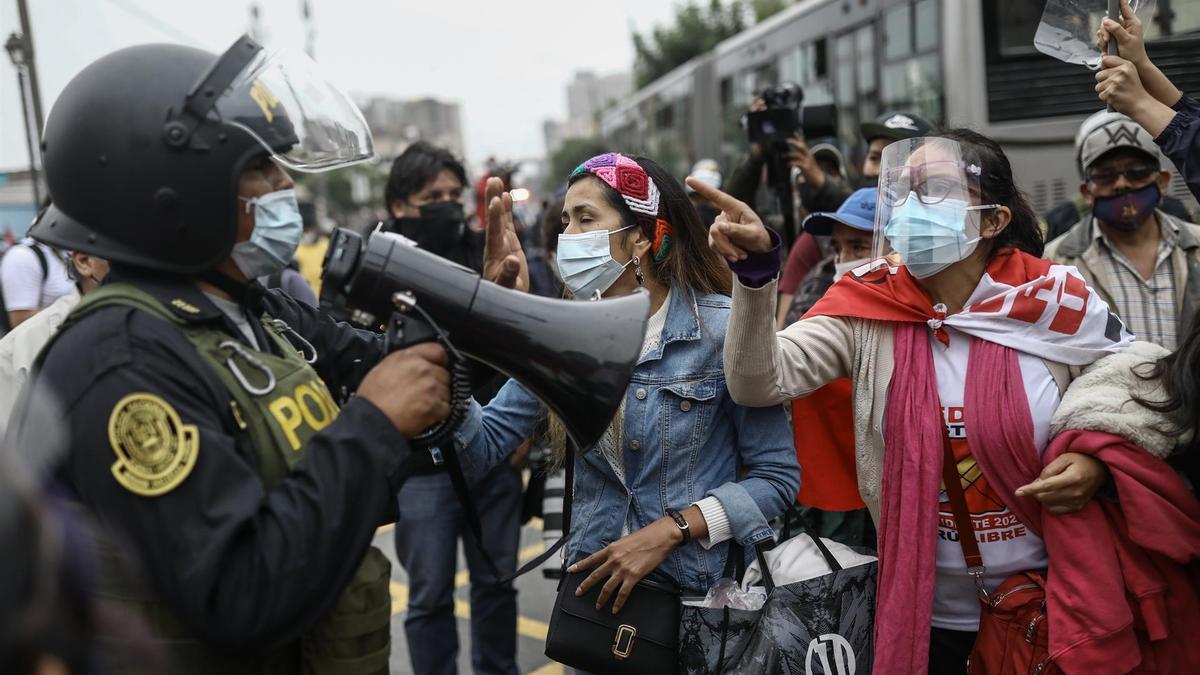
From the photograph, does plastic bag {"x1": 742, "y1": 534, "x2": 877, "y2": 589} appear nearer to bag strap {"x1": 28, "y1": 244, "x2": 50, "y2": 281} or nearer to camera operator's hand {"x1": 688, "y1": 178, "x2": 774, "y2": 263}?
camera operator's hand {"x1": 688, "y1": 178, "x2": 774, "y2": 263}

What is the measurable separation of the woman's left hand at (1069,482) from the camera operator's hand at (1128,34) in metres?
0.96

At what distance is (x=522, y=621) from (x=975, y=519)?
3.21 m

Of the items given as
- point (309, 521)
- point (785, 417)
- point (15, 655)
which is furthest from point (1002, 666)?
point (15, 655)

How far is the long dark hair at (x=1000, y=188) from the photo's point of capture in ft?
7.82

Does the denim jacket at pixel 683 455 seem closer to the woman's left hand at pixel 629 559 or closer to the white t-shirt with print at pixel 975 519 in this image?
the woman's left hand at pixel 629 559

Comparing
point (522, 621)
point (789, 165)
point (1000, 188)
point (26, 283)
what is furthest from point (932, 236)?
point (26, 283)

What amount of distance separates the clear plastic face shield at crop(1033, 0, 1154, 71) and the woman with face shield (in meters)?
0.32

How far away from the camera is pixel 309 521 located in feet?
4.34

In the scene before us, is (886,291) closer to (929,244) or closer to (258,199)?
(929,244)

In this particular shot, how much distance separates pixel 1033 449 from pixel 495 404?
1.26 m

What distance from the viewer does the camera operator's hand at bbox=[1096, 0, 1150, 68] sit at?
2.24m

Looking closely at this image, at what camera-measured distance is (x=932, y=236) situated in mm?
2318

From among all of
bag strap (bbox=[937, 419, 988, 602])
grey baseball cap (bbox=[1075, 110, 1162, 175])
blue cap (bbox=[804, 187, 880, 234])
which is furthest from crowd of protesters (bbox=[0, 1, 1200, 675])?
grey baseball cap (bbox=[1075, 110, 1162, 175])

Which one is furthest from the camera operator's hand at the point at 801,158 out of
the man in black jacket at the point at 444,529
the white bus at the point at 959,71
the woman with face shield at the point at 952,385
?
the white bus at the point at 959,71
